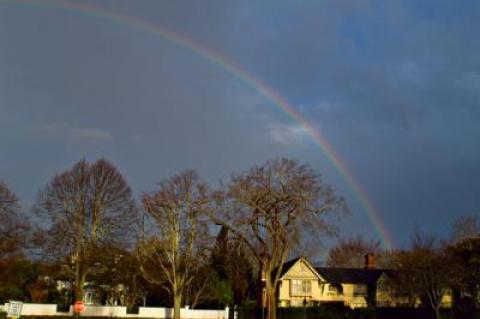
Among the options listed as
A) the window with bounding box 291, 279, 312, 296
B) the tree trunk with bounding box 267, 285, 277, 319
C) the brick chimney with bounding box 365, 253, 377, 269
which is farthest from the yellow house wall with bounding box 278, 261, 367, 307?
the tree trunk with bounding box 267, 285, 277, 319

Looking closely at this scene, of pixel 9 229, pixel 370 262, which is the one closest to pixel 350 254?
pixel 370 262

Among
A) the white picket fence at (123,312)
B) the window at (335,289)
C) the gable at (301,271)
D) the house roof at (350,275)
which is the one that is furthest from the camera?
the house roof at (350,275)

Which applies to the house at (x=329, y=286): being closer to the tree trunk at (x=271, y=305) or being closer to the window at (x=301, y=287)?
the window at (x=301, y=287)

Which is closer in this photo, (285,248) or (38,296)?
(285,248)

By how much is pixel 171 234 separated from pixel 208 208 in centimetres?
461

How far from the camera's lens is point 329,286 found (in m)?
80.8

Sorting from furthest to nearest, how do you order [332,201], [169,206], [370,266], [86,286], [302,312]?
1. [370,266]
2. [86,286]
3. [302,312]
4. [169,206]
5. [332,201]

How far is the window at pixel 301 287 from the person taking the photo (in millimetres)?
77000

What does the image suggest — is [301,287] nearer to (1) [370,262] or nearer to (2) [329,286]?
(2) [329,286]

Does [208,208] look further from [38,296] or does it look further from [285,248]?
[38,296]

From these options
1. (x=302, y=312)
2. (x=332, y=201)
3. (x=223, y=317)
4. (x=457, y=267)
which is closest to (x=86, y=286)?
(x=223, y=317)

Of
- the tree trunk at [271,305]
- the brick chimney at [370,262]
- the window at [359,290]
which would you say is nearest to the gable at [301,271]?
the window at [359,290]

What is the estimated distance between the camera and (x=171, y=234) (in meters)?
56.3

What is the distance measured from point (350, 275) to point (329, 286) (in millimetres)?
4189
